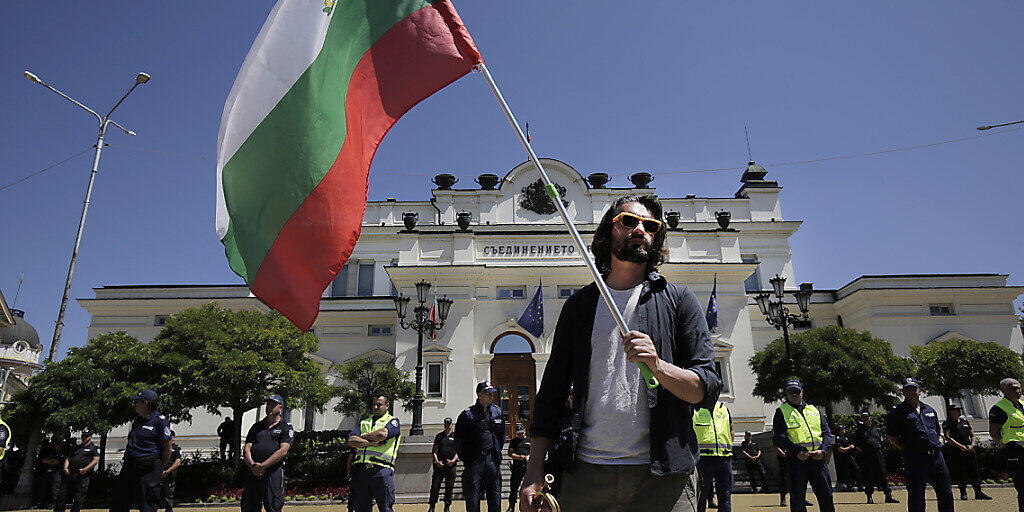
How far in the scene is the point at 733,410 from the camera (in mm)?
25156

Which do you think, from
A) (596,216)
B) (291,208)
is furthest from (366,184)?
(596,216)

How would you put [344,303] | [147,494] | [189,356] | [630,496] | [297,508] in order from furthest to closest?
[344,303] → [189,356] → [297,508] → [147,494] → [630,496]

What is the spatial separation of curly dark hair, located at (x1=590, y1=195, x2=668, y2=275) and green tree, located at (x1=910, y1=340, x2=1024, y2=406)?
27.2 m

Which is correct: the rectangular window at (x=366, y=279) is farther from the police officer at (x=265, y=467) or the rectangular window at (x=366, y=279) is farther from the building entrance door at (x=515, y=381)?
the police officer at (x=265, y=467)

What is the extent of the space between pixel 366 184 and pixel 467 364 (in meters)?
22.1

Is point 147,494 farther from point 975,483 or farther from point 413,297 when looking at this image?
point 413,297

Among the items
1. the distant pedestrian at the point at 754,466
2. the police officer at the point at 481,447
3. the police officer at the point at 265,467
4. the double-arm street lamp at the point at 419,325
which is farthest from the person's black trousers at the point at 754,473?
the police officer at the point at 265,467

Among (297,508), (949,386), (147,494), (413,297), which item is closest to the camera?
(147,494)

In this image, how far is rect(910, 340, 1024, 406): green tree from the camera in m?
24.1

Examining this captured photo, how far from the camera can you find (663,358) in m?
2.64

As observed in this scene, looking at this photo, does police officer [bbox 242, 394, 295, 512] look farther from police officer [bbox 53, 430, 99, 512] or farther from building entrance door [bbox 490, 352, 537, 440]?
building entrance door [bbox 490, 352, 537, 440]

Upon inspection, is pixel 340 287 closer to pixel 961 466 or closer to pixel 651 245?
pixel 961 466

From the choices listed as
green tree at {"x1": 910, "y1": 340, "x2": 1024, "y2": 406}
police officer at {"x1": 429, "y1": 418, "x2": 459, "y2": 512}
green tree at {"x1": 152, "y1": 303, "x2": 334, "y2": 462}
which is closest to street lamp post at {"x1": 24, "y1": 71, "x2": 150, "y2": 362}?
green tree at {"x1": 152, "y1": 303, "x2": 334, "y2": 462}

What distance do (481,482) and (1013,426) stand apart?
7.33 m
